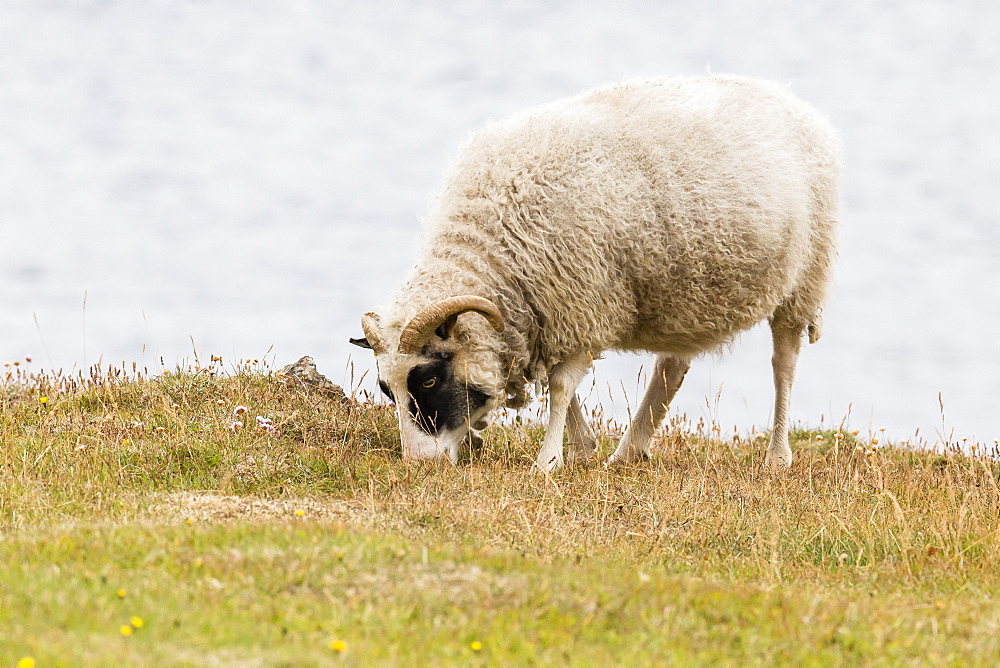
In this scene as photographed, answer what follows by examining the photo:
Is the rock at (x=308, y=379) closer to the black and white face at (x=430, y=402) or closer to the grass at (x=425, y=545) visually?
the grass at (x=425, y=545)

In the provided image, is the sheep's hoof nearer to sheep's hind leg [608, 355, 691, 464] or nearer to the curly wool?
the curly wool

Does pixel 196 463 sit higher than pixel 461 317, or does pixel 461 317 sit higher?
pixel 461 317

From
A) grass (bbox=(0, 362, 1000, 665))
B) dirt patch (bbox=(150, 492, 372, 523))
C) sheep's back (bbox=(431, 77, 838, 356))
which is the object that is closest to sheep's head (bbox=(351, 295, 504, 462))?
grass (bbox=(0, 362, 1000, 665))

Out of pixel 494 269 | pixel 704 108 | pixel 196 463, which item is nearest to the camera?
pixel 196 463

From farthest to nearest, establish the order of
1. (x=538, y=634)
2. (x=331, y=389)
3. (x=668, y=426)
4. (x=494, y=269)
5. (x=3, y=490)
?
(x=668, y=426) → (x=331, y=389) → (x=494, y=269) → (x=3, y=490) → (x=538, y=634)

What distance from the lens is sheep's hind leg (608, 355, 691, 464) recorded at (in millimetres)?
11047

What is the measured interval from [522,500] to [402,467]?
130 centimetres

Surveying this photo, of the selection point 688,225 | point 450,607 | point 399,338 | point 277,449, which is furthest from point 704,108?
point 450,607

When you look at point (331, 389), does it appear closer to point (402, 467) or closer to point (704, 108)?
point (402, 467)

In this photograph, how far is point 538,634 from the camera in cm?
471

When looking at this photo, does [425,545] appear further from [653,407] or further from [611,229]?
[653,407]

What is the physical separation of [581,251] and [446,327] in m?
1.33

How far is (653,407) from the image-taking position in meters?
11.6

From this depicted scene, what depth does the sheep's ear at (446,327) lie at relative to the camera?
8945 millimetres
